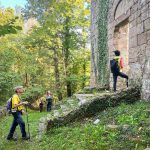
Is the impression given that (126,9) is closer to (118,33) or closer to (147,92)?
(118,33)

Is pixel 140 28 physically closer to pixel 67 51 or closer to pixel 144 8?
pixel 144 8

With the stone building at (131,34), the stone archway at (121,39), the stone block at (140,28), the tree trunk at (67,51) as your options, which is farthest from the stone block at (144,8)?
the tree trunk at (67,51)

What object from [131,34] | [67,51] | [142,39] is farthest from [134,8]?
[67,51]

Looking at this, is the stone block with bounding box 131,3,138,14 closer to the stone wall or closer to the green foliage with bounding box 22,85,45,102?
the stone wall

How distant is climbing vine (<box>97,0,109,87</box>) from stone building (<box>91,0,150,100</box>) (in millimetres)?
42

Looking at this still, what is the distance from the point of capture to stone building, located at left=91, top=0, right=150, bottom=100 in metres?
8.55

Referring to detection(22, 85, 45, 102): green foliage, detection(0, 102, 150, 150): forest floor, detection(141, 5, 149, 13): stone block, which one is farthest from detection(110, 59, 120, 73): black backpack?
detection(22, 85, 45, 102): green foliage

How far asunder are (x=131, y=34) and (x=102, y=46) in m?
4.16

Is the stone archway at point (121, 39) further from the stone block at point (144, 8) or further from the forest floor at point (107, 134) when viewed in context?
the forest floor at point (107, 134)

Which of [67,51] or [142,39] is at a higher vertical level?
[67,51]

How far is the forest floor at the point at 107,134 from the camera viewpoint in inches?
210

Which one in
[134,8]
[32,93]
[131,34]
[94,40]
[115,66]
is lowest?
[32,93]

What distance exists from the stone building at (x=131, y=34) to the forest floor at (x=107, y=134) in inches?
55.4

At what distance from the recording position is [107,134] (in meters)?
5.81
